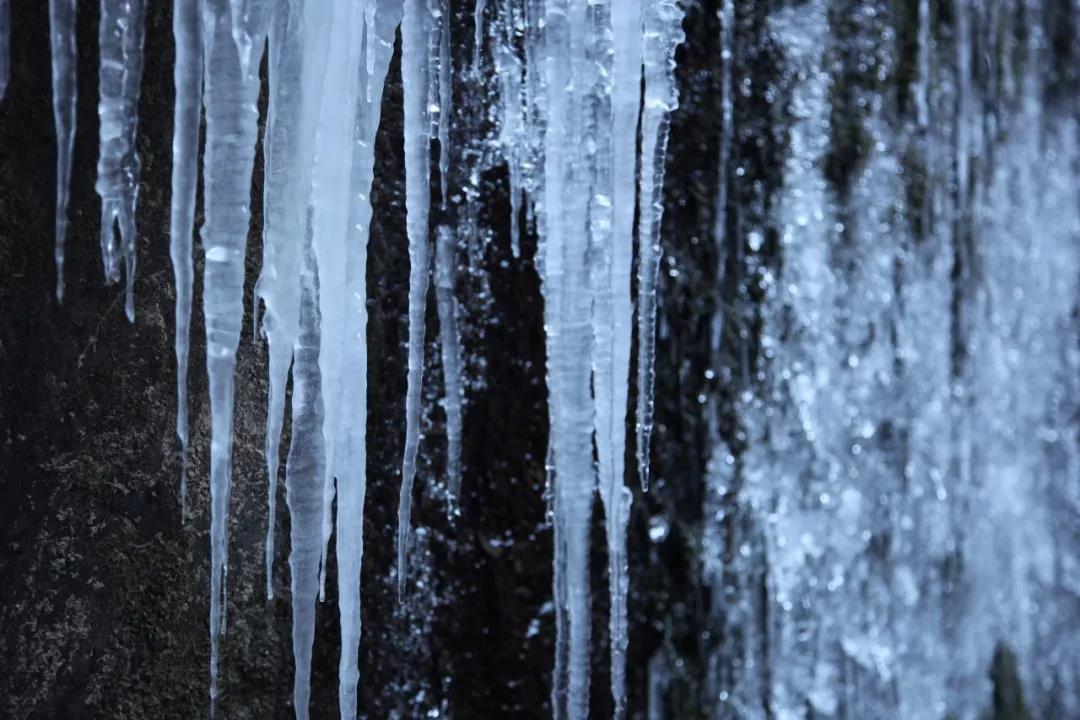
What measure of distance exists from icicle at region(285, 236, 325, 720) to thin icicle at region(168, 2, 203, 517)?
16cm

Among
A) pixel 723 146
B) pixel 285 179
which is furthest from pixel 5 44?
pixel 723 146

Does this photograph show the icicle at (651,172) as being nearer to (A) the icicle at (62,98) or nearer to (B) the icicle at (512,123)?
(B) the icicle at (512,123)

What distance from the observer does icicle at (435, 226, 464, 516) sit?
1.72 m

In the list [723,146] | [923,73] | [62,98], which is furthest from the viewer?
[923,73]

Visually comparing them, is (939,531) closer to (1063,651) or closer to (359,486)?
(1063,651)

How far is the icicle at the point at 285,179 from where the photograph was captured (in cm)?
152

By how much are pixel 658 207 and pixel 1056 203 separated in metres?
1.45

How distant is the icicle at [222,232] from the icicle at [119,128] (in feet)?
0.34

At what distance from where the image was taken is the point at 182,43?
1.51 meters

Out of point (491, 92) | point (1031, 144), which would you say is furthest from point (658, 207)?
point (1031, 144)

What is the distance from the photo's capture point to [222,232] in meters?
1.50

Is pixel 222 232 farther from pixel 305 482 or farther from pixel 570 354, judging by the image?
pixel 570 354

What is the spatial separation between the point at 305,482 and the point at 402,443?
0.20m

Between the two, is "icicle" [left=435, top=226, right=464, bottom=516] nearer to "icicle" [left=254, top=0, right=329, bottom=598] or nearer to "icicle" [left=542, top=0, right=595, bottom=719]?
"icicle" [left=542, top=0, right=595, bottom=719]
